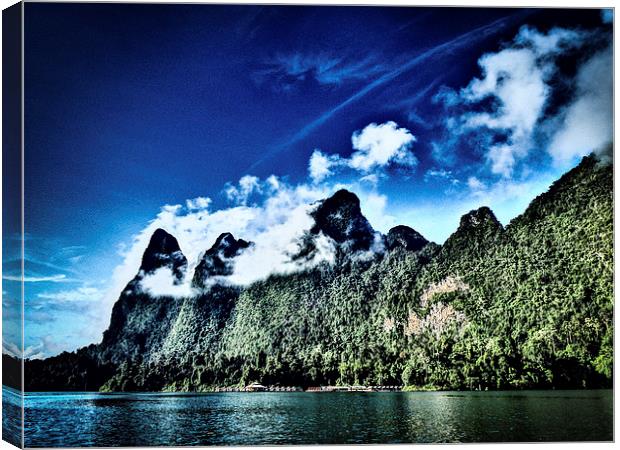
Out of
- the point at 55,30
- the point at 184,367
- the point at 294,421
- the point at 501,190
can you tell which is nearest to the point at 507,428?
the point at 294,421

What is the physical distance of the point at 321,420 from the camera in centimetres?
858

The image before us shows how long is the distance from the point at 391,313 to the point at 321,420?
543cm

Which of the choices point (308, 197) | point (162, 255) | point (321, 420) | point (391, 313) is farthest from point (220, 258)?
point (321, 420)

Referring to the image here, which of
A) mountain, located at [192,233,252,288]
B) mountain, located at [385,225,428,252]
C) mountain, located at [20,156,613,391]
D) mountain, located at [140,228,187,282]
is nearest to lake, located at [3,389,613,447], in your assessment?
mountain, located at [20,156,613,391]

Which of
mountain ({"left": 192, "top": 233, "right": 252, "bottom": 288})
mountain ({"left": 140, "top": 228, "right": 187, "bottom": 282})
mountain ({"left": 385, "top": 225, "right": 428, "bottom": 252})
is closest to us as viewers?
mountain ({"left": 140, "top": 228, "right": 187, "bottom": 282})

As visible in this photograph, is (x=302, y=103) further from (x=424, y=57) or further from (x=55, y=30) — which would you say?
(x=55, y=30)

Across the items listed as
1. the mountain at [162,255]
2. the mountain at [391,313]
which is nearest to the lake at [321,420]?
the mountain at [391,313]

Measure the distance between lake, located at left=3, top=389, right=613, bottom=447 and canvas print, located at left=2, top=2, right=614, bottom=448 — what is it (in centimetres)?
4

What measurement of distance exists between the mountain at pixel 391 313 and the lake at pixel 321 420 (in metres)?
0.50

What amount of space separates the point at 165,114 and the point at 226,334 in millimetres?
6035

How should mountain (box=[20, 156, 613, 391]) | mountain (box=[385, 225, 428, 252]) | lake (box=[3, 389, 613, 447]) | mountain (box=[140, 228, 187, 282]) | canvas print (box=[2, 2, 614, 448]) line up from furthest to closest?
1. mountain (box=[385, 225, 428, 252])
2. mountain (box=[140, 228, 187, 282])
3. mountain (box=[20, 156, 613, 391])
4. canvas print (box=[2, 2, 614, 448])
5. lake (box=[3, 389, 613, 447])

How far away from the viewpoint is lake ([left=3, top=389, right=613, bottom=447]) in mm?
7590

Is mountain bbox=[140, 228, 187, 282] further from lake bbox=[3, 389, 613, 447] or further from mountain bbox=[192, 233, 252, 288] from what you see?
lake bbox=[3, 389, 613, 447]

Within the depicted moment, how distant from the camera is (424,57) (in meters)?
9.09
